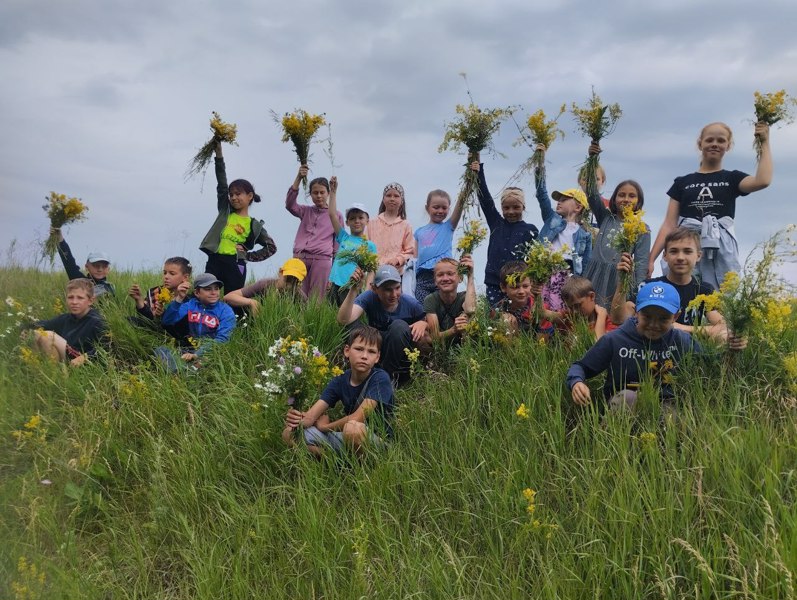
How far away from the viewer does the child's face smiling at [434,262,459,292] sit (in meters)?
6.53

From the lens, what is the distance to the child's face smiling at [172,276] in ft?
23.6

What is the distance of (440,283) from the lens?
6543 mm

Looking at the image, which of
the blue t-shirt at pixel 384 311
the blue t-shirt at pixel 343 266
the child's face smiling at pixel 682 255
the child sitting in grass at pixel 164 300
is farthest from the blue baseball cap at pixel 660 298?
the child sitting in grass at pixel 164 300

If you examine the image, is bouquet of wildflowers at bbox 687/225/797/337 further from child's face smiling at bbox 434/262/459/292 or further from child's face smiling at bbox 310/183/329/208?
child's face smiling at bbox 310/183/329/208

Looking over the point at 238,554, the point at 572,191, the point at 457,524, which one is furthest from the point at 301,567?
the point at 572,191

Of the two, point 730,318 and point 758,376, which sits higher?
point 730,318

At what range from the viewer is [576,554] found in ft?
11.2

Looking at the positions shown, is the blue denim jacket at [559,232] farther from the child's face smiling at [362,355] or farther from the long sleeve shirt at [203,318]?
the long sleeve shirt at [203,318]

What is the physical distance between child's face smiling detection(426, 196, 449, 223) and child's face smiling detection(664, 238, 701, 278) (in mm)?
2930

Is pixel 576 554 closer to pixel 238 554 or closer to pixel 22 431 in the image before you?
pixel 238 554

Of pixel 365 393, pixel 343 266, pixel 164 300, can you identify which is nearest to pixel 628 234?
pixel 365 393

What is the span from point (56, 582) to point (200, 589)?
990 mm

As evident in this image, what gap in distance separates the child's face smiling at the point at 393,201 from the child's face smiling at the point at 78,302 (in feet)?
11.6

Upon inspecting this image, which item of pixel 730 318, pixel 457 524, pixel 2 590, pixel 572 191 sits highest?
pixel 572 191
